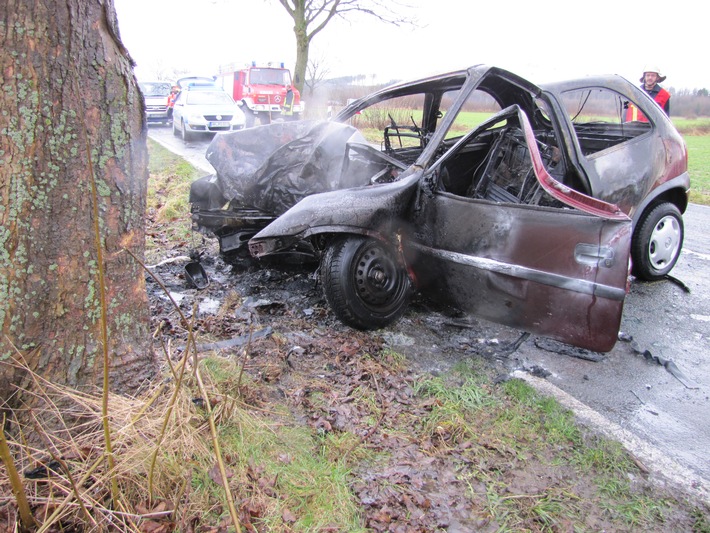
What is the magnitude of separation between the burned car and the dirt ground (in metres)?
0.35

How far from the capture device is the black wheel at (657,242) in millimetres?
4754

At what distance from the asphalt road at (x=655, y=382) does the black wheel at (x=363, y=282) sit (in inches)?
40.0

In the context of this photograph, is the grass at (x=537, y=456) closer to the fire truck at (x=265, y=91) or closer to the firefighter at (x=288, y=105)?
the firefighter at (x=288, y=105)

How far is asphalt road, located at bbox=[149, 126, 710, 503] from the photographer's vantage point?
2604mm

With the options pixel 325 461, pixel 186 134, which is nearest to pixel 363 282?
pixel 325 461

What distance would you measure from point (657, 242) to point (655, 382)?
6.74 ft

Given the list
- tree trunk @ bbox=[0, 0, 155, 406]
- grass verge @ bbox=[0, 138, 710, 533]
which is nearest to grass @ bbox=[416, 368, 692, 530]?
grass verge @ bbox=[0, 138, 710, 533]

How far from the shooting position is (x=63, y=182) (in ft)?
6.53

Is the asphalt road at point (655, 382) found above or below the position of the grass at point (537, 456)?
above

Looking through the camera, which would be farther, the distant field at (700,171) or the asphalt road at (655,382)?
the distant field at (700,171)

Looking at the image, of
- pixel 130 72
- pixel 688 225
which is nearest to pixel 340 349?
pixel 130 72

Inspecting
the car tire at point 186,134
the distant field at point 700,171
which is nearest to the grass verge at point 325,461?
the distant field at point 700,171

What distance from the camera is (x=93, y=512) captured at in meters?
1.79

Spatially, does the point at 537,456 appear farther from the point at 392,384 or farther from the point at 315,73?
the point at 315,73
